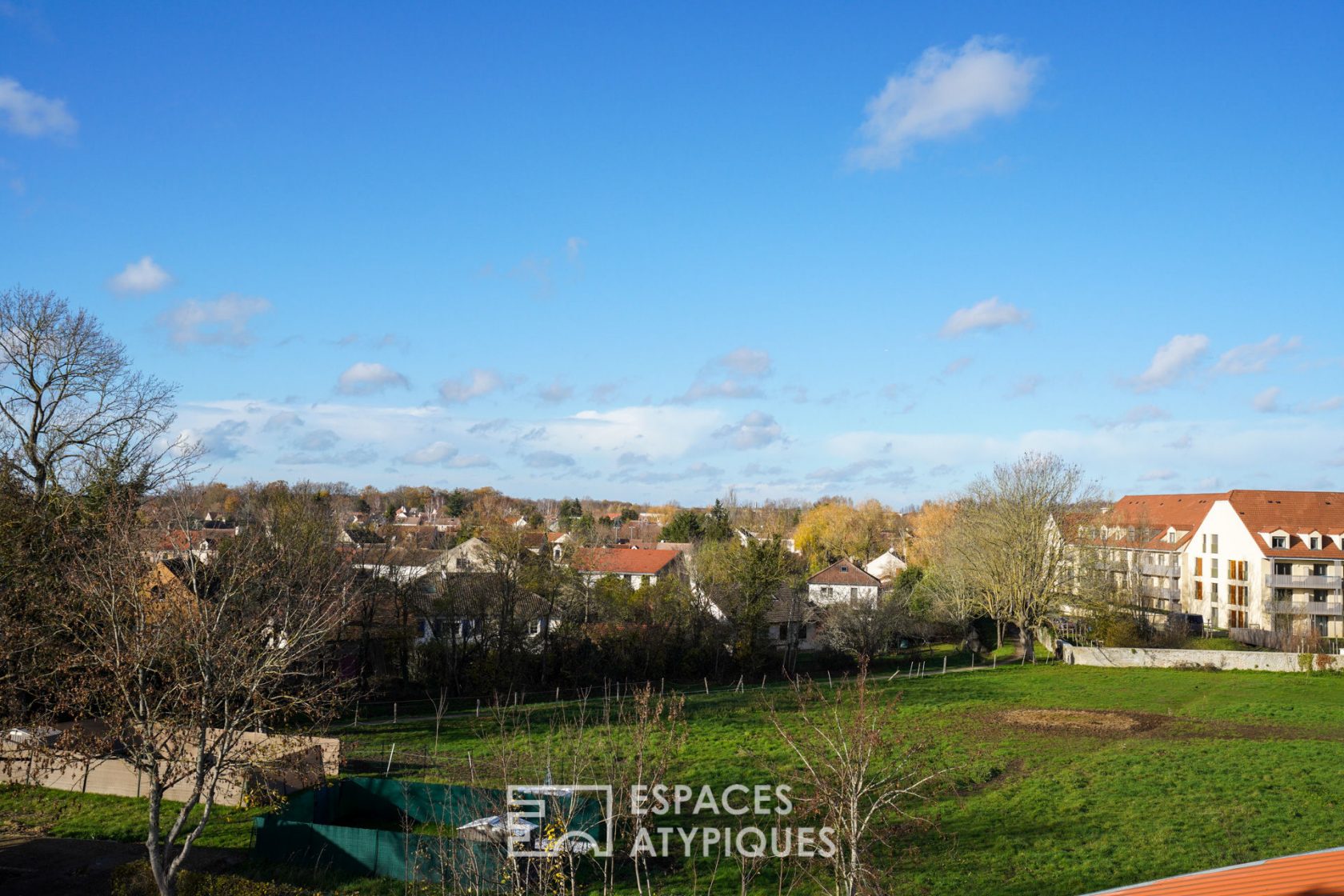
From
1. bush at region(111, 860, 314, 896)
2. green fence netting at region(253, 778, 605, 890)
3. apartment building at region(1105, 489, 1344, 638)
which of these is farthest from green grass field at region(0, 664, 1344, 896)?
apartment building at region(1105, 489, 1344, 638)

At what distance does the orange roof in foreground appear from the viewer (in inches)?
409

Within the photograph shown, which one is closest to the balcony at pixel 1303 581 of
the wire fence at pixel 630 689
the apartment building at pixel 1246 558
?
the apartment building at pixel 1246 558

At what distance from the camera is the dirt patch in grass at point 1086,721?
28031 mm

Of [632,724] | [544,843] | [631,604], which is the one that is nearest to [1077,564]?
[631,604]

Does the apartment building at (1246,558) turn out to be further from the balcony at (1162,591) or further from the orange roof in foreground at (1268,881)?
the orange roof in foreground at (1268,881)

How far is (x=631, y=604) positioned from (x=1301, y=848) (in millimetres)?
33009

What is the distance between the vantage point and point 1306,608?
49.5m

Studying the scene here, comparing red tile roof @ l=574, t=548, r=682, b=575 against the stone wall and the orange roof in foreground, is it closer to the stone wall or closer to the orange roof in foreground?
the stone wall

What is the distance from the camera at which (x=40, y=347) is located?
95.6 feet

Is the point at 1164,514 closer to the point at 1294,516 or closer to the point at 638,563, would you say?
the point at 1294,516

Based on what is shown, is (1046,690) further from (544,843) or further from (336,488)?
(336,488)

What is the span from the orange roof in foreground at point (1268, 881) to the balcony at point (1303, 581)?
44.4m

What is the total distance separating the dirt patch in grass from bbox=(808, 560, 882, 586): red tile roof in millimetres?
33663

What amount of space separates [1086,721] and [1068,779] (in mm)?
9433
